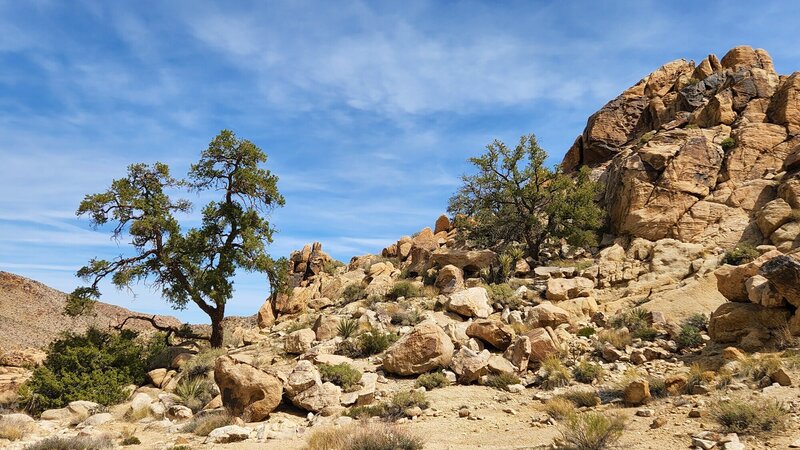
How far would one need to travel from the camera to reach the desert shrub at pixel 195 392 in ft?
46.2

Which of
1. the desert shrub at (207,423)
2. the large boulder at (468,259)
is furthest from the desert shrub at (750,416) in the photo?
the large boulder at (468,259)

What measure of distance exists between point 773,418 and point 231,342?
2041 cm

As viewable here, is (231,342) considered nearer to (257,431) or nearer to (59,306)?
(257,431)

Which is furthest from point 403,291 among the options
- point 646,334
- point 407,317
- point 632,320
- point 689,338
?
point 689,338

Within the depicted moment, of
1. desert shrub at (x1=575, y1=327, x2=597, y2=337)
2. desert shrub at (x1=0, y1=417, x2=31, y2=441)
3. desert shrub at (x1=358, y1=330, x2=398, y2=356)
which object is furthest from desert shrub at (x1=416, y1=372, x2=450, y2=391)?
desert shrub at (x1=0, y1=417, x2=31, y2=441)

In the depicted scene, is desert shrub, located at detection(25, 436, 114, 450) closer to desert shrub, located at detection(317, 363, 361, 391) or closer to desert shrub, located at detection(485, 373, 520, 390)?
desert shrub, located at detection(317, 363, 361, 391)

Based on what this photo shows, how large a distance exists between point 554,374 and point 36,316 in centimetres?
4126

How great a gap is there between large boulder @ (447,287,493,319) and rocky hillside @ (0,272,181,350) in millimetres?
20844

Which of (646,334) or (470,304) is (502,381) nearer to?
(646,334)

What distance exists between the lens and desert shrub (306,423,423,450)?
28.8ft

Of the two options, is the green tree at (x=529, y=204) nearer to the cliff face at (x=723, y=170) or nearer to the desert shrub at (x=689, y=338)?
the cliff face at (x=723, y=170)

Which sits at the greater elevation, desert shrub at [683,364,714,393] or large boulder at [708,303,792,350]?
large boulder at [708,303,792,350]

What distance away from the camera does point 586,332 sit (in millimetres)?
16562

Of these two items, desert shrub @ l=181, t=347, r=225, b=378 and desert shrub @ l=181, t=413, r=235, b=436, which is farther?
desert shrub @ l=181, t=347, r=225, b=378
